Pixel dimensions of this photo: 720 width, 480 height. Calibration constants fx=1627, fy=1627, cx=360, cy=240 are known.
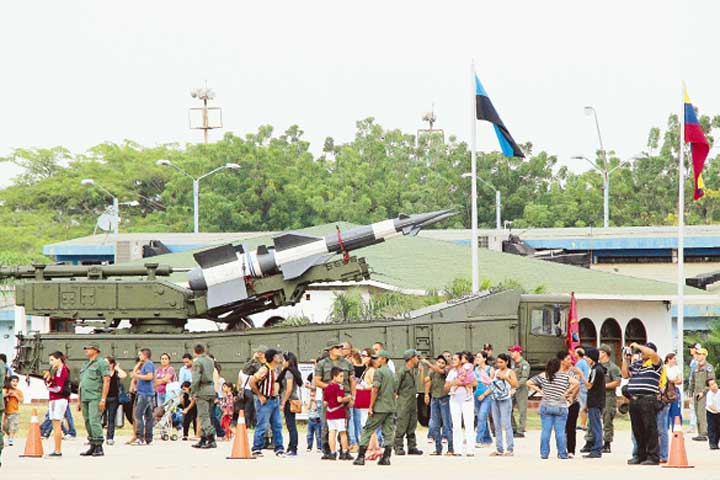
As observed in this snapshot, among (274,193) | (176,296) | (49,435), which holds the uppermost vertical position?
(274,193)

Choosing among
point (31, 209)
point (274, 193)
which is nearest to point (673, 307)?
point (274, 193)

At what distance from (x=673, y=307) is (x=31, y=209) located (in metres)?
58.1

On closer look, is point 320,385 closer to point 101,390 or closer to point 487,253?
point 101,390

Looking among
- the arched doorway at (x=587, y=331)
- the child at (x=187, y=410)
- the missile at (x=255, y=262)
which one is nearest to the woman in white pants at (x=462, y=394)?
the child at (x=187, y=410)

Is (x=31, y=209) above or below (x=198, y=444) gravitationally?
above

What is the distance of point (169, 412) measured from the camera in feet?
85.4

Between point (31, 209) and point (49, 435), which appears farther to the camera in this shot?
point (31, 209)

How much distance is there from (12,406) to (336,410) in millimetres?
5609

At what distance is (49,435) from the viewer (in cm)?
2588

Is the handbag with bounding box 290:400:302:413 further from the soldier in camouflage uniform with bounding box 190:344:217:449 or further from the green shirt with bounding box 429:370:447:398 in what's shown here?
the green shirt with bounding box 429:370:447:398

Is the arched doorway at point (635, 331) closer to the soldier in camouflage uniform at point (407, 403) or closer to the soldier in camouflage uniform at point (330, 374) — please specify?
the soldier in camouflage uniform at point (407, 403)

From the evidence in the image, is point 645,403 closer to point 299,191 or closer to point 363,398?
point 363,398

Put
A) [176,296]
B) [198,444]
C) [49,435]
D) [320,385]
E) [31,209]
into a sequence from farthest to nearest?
[31,209] → [176,296] → [49,435] → [198,444] → [320,385]

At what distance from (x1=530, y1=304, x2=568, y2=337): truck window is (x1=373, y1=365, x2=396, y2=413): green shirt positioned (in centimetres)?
1050
